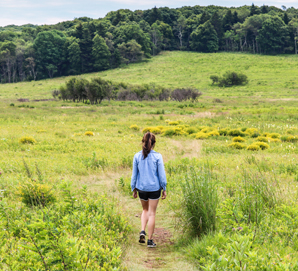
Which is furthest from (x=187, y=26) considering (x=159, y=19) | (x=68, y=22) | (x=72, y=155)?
(x=72, y=155)

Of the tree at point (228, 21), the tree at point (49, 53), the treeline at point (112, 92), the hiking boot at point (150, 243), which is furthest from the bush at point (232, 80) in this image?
the tree at point (228, 21)

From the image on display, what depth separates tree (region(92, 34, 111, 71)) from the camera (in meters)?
84.0

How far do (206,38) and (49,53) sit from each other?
181 feet

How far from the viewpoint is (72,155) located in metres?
10.6

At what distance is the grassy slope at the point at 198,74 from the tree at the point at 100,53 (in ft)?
23.8

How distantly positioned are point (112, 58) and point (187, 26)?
139ft

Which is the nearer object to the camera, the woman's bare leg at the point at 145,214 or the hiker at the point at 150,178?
the hiker at the point at 150,178

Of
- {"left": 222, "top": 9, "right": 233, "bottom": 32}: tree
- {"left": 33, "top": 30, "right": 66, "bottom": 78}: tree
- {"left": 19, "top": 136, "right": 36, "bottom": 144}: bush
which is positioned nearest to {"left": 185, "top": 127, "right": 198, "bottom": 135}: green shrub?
{"left": 19, "top": 136, "right": 36, "bottom": 144}: bush

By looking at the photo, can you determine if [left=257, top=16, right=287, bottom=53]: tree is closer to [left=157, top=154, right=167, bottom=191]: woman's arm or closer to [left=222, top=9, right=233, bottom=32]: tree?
[left=222, top=9, right=233, bottom=32]: tree

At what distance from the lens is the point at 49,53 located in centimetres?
8581

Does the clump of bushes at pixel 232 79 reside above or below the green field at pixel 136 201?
above

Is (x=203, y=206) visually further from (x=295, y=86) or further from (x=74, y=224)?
(x=295, y=86)

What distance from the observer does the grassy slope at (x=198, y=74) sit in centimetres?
4976

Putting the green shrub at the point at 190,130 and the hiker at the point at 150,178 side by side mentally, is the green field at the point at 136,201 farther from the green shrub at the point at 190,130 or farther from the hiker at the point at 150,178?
the hiker at the point at 150,178
